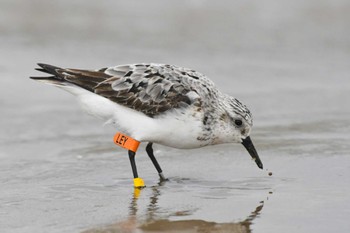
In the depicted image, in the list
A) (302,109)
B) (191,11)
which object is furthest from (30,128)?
(191,11)

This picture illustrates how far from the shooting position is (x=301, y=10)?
17406 millimetres

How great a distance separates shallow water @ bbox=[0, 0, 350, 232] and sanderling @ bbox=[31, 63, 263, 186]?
1.41 feet

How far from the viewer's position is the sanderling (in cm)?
848

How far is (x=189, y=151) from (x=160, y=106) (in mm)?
1461

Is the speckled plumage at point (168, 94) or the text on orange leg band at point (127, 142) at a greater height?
the speckled plumage at point (168, 94)

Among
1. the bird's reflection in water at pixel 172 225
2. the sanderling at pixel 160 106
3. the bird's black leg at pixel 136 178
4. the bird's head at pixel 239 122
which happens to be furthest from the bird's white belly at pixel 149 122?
the bird's reflection in water at pixel 172 225

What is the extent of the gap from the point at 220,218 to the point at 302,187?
1.37 metres

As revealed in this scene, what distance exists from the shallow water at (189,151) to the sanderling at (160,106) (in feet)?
1.41

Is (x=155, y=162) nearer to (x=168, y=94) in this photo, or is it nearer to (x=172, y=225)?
(x=168, y=94)

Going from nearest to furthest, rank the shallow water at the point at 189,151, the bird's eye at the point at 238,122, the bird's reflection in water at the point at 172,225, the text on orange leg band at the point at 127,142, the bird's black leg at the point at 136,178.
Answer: the bird's reflection in water at the point at 172,225 < the shallow water at the point at 189,151 < the bird's black leg at the point at 136,178 < the bird's eye at the point at 238,122 < the text on orange leg band at the point at 127,142

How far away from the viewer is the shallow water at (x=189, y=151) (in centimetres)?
707

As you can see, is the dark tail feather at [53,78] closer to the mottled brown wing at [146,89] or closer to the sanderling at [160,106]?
the sanderling at [160,106]

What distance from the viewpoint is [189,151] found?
9.84 metres

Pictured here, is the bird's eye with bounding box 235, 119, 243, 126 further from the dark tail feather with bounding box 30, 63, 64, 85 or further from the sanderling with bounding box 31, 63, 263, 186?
the dark tail feather with bounding box 30, 63, 64, 85
